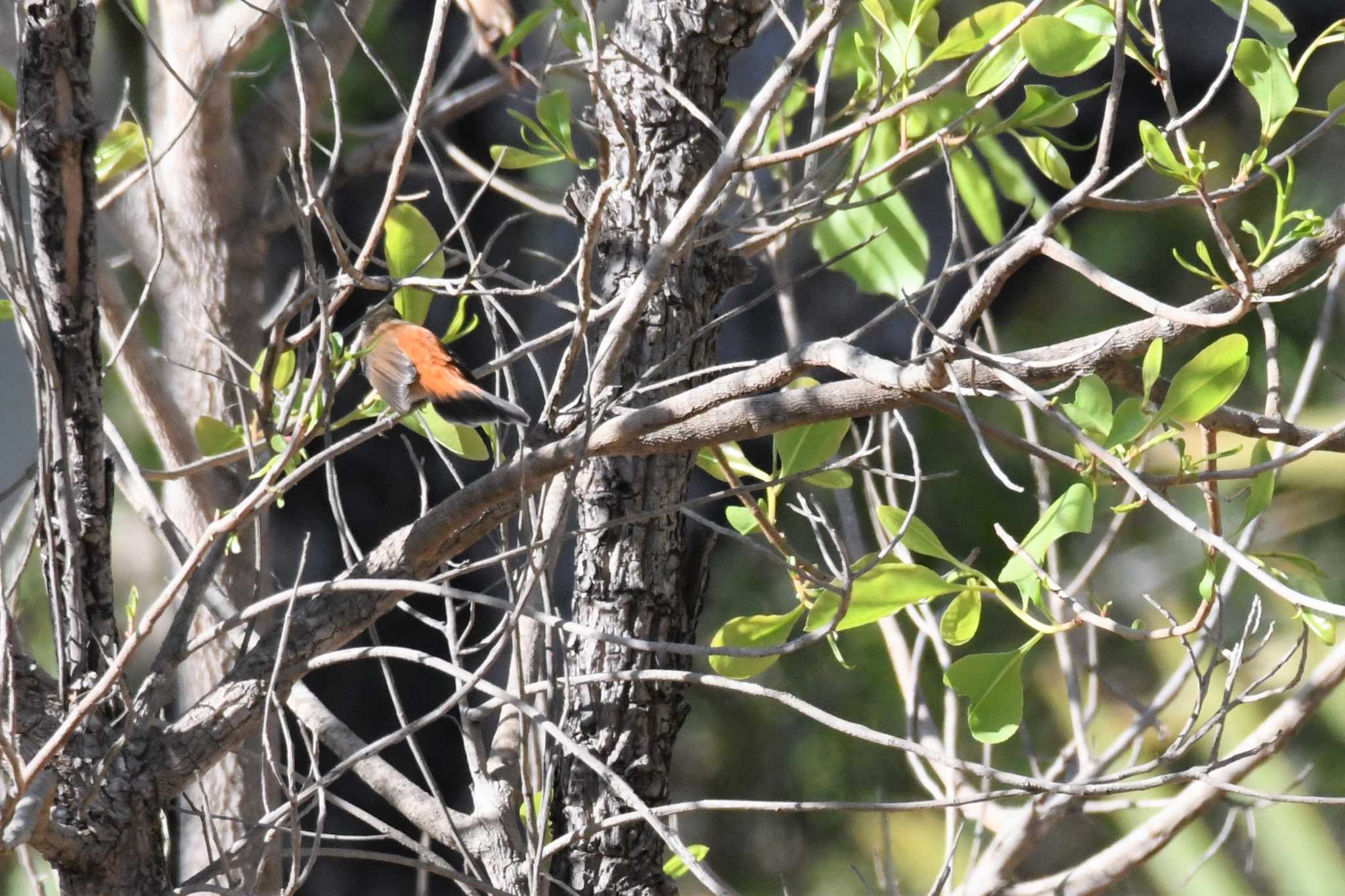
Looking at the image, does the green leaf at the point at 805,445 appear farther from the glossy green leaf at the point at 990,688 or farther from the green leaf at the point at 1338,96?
the green leaf at the point at 1338,96

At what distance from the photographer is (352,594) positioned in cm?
75

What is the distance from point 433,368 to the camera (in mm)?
934

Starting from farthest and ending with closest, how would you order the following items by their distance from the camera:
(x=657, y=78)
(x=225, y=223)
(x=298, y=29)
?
(x=298, y=29) → (x=225, y=223) → (x=657, y=78)

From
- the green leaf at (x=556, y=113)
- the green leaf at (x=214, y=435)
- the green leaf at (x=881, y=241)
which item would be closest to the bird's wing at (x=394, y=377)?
the green leaf at (x=214, y=435)

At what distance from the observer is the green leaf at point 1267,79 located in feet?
2.08

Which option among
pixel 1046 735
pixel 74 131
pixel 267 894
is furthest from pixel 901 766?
pixel 74 131

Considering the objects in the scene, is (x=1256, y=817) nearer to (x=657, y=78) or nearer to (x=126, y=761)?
(x=657, y=78)

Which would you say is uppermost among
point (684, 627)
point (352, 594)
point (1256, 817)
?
point (352, 594)

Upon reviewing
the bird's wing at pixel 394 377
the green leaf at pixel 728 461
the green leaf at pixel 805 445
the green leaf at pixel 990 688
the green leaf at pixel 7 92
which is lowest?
the green leaf at pixel 990 688

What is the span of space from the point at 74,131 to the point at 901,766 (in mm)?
1509

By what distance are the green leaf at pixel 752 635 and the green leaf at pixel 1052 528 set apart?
169 mm

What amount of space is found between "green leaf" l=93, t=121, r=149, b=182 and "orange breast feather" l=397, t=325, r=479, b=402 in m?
0.25

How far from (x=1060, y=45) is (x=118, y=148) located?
71 cm

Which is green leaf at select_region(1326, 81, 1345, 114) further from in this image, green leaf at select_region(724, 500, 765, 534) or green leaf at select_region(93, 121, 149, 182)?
green leaf at select_region(93, 121, 149, 182)
